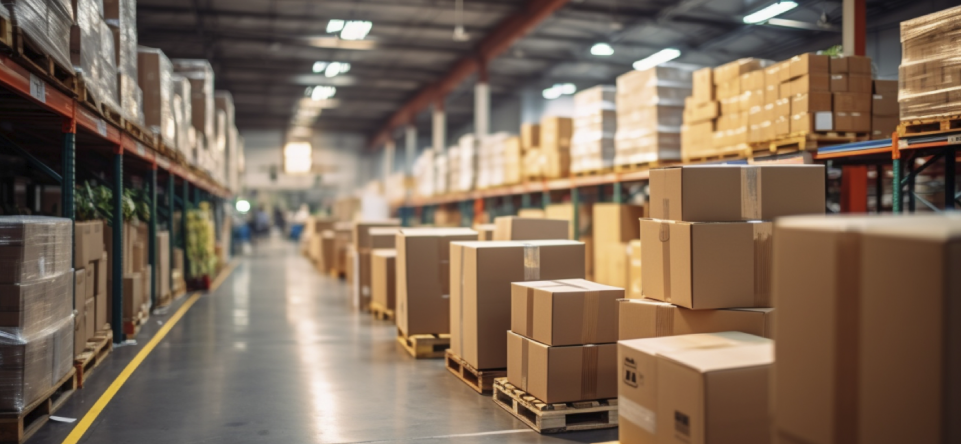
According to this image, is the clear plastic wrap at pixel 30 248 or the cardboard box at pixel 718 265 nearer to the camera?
the cardboard box at pixel 718 265

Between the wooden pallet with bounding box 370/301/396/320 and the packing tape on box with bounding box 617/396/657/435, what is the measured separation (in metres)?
5.41

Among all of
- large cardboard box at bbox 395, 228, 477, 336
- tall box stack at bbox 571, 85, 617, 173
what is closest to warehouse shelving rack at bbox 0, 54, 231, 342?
large cardboard box at bbox 395, 228, 477, 336

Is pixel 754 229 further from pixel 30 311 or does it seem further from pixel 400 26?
pixel 400 26

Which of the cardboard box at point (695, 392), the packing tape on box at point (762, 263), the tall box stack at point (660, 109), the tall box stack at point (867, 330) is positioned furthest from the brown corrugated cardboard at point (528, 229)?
the tall box stack at point (867, 330)

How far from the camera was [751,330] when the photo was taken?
351cm

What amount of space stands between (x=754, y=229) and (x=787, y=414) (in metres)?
1.85

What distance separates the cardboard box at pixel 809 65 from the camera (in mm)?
6211

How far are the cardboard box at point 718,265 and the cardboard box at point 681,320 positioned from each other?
0.19 feet

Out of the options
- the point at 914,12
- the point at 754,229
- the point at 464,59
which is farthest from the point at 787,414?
the point at 464,59

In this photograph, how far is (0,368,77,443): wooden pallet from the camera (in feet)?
11.9

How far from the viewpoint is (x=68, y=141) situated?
16.2 feet

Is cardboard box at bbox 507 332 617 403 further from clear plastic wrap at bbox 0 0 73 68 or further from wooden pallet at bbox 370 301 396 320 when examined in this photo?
wooden pallet at bbox 370 301 396 320

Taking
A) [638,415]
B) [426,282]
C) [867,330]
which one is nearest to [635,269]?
[426,282]

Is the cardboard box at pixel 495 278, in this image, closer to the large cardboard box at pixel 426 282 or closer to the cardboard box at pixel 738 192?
the large cardboard box at pixel 426 282
